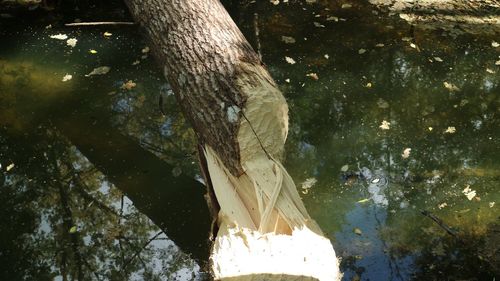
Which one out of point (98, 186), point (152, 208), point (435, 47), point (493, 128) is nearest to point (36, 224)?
point (98, 186)

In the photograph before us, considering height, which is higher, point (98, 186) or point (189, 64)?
point (189, 64)

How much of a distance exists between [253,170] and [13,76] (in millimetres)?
3066

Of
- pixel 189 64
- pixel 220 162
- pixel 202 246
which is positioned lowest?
pixel 202 246

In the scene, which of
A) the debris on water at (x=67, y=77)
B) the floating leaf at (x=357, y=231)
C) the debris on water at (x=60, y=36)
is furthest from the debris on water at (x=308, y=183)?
the debris on water at (x=60, y=36)

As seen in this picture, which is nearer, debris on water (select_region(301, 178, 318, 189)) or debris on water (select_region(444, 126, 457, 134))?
debris on water (select_region(301, 178, 318, 189))

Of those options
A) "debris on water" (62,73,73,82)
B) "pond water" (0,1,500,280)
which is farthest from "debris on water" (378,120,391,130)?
"debris on water" (62,73,73,82)

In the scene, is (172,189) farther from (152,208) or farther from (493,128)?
(493,128)

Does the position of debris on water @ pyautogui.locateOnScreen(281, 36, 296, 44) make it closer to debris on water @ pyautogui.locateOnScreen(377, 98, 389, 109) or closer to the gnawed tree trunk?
debris on water @ pyautogui.locateOnScreen(377, 98, 389, 109)

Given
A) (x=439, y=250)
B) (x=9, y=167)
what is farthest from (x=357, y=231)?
(x=9, y=167)

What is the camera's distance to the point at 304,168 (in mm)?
3875

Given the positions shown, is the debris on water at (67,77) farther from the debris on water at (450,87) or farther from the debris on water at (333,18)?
the debris on water at (450,87)

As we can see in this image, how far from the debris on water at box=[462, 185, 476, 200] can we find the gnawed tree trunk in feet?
5.19

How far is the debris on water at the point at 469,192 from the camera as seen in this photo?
3643mm

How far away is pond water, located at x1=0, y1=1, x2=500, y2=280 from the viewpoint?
129 inches
